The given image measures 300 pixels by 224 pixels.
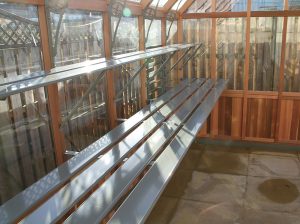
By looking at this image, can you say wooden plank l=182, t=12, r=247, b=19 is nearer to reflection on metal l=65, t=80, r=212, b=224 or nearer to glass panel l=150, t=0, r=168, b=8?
glass panel l=150, t=0, r=168, b=8

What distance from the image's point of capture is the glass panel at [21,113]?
77.1 inches

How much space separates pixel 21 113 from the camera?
6.99 ft

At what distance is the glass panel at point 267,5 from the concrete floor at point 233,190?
2.24m

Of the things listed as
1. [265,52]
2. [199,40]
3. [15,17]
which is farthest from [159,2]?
[15,17]

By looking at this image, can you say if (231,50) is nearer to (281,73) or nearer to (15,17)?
(281,73)

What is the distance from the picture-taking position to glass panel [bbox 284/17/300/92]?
4984 millimetres

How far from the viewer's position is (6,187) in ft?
6.65

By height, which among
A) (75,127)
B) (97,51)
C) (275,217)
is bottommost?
(275,217)

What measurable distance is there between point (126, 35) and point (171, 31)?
1814 mm

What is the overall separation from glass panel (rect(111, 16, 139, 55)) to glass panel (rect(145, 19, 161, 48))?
28cm

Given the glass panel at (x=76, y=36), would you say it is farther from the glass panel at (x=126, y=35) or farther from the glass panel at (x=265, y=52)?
the glass panel at (x=265, y=52)

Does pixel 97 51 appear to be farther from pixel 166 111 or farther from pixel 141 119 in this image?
pixel 166 111

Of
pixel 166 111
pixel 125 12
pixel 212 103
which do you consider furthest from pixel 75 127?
pixel 212 103

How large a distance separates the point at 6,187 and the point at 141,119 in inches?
54.0
